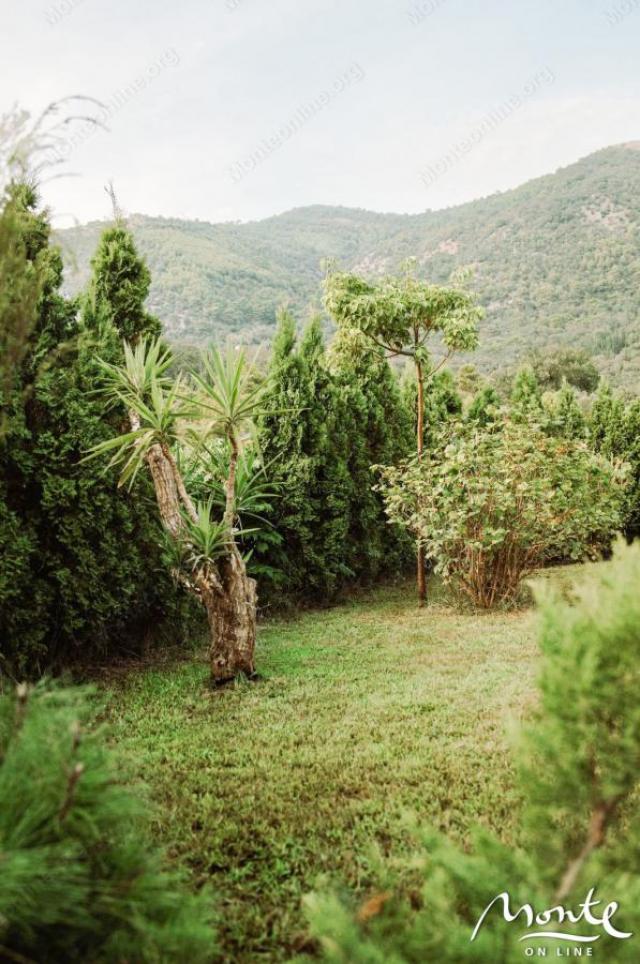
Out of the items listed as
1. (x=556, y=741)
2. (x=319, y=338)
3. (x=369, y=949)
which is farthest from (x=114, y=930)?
(x=319, y=338)

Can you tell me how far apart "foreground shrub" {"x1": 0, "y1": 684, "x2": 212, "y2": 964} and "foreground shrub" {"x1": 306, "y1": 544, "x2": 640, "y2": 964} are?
11.3 inches

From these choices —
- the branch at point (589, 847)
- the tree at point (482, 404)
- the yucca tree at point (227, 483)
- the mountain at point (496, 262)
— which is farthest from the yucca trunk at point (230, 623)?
the mountain at point (496, 262)

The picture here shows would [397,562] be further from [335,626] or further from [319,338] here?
[319,338]

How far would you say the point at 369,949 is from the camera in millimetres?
967

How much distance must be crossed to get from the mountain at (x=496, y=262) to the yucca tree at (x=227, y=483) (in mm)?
31042

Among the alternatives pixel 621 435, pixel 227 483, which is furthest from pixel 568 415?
pixel 227 483

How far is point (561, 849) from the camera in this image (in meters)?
1.28

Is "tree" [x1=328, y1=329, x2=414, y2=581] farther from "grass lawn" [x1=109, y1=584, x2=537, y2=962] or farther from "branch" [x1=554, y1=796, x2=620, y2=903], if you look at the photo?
"branch" [x1=554, y1=796, x2=620, y2=903]

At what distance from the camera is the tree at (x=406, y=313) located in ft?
24.4

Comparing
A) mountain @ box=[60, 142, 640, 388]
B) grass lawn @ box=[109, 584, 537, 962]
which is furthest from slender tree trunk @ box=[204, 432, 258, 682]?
mountain @ box=[60, 142, 640, 388]

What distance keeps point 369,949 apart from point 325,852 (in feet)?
5.14

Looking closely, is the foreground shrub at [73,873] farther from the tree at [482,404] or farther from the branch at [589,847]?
the tree at [482,404]

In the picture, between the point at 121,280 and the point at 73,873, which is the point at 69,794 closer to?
the point at 73,873

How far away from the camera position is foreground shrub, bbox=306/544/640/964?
1033 millimetres
